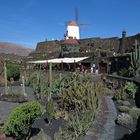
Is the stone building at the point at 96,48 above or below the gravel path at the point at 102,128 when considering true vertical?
above

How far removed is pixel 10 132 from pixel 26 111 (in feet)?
2.40

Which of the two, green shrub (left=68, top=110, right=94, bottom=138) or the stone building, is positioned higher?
the stone building

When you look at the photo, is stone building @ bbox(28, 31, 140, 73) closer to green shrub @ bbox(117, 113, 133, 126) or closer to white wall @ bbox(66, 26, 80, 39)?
white wall @ bbox(66, 26, 80, 39)

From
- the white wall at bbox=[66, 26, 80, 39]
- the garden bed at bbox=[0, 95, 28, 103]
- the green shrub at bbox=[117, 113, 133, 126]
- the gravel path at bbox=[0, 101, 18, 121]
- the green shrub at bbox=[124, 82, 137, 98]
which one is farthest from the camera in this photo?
the white wall at bbox=[66, 26, 80, 39]

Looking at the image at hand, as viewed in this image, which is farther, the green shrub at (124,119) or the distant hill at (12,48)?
the distant hill at (12,48)

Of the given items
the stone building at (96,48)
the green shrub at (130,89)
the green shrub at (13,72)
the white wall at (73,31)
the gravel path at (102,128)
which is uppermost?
the white wall at (73,31)

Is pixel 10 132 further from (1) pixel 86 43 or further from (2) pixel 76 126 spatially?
(1) pixel 86 43

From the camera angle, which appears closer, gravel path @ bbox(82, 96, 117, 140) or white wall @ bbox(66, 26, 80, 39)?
gravel path @ bbox(82, 96, 117, 140)

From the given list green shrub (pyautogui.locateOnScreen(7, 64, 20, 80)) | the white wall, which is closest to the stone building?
the white wall

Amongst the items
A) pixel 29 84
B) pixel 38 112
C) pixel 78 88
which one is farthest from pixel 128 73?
pixel 38 112

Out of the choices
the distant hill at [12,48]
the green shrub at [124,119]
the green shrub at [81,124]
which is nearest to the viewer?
the green shrub at [81,124]

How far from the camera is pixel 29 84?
939 inches

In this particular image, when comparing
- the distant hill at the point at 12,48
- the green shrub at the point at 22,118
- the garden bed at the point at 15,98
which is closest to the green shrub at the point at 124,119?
the green shrub at the point at 22,118

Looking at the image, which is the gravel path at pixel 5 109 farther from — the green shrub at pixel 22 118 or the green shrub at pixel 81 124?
the green shrub at pixel 22 118
